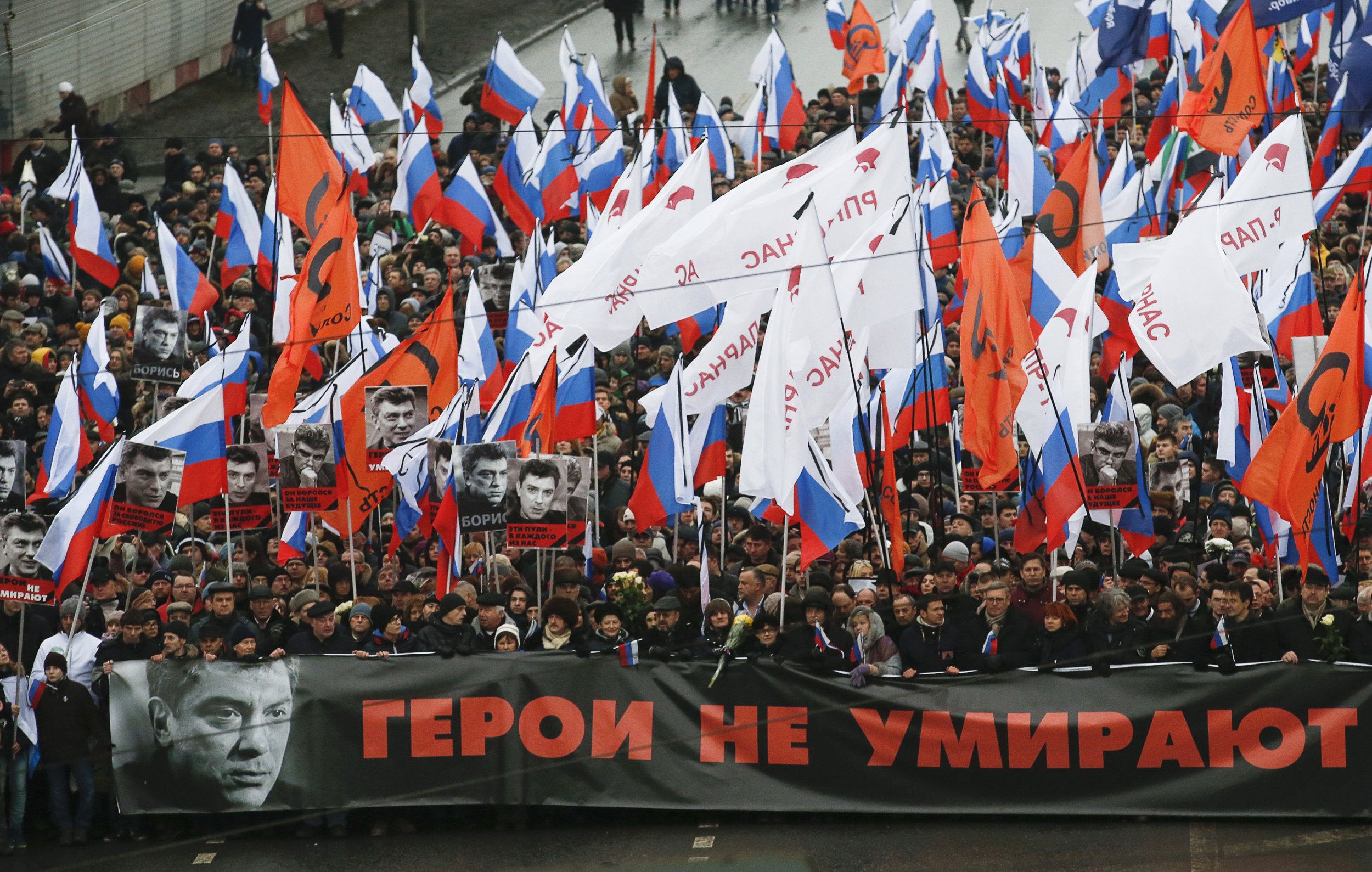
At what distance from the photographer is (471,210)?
23.5m

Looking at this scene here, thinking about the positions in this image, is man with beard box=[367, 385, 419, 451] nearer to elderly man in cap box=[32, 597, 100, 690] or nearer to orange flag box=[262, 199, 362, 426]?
orange flag box=[262, 199, 362, 426]

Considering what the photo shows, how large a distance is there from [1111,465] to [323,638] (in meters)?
5.52

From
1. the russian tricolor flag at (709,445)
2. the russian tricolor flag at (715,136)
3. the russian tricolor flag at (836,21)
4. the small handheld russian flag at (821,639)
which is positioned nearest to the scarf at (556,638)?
the small handheld russian flag at (821,639)

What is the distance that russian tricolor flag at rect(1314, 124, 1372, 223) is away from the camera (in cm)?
1892

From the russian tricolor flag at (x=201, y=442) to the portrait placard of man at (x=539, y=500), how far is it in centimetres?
280

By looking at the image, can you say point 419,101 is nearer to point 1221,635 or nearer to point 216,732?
point 216,732

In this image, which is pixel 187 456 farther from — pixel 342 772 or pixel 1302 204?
pixel 1302 204

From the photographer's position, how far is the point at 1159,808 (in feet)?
40.2

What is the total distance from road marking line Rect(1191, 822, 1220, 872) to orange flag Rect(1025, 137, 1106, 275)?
7549mm

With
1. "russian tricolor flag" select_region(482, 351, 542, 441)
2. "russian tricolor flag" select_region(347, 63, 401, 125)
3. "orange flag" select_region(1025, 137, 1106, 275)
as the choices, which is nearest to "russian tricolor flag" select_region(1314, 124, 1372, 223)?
"orange flag" select_region(1025, 137, 1106, 275)

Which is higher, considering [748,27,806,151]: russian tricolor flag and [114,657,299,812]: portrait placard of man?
[748,27,806,151]: russian tricolor flag

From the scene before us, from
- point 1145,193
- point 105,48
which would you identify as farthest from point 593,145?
point 105,48

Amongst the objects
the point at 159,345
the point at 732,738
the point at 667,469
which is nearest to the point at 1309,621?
the point at 732,738

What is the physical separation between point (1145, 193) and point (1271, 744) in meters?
10.3
